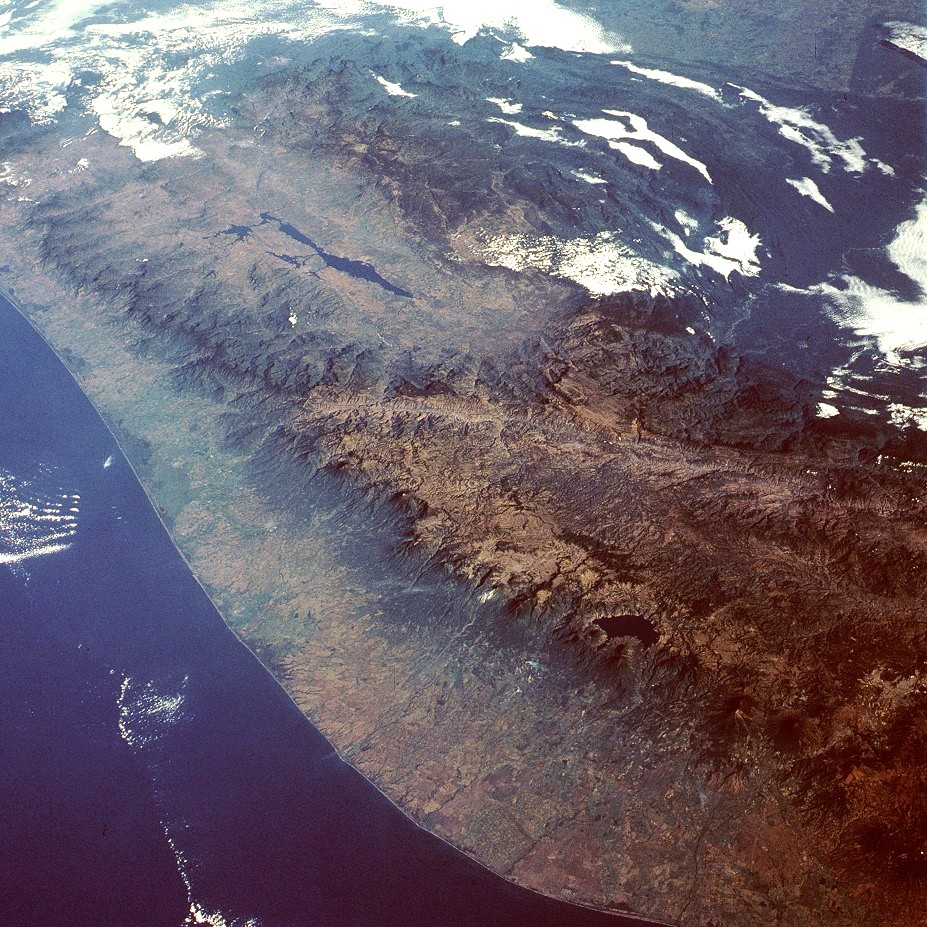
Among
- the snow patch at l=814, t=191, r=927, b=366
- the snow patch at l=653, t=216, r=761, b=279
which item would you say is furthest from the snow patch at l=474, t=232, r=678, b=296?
the snow patch at l=814, t=191, r=927, b=366

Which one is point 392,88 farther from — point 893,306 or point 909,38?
point 909,38

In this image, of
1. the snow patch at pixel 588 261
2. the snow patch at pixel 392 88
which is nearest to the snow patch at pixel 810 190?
the snow patch at pixel 588 261

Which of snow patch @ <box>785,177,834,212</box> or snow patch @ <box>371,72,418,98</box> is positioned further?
snow patch @ <box>371,72,418,98</box>

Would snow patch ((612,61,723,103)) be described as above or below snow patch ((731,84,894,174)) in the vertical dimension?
above

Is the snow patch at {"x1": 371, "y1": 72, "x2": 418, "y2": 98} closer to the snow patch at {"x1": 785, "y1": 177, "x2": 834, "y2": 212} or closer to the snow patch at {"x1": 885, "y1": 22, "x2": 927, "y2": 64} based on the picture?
the snow patch at {"x1": 785, "y1": 177, "x2": 834, "y2": 212}

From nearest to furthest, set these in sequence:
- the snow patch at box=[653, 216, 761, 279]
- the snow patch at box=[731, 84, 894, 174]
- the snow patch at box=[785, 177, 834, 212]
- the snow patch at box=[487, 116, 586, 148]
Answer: the snow patch at box=[653, 216, 761, 279] → the snow patch at box=[785, 177, 834, 212] → the snow patch at box=[731, 84, 894, 174] → the snow patch at box=[487, 116, 586, 148]

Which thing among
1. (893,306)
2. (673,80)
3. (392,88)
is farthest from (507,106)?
(893,306)

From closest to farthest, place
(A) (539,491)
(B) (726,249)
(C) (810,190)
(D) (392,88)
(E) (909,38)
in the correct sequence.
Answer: (A) (539,491), (B) (726,249), (C) (810,190), (D) (392,88), (E) (909,38)

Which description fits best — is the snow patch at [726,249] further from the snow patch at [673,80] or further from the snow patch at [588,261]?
the snow patch at [673,80]

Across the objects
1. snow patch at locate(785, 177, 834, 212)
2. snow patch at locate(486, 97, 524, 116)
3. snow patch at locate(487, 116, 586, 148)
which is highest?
snow patch at locate(486, 97, 524, 116)

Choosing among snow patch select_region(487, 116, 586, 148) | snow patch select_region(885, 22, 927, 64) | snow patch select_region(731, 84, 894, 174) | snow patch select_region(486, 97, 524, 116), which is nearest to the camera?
snow patch select_region(731, 84, 894, 174)

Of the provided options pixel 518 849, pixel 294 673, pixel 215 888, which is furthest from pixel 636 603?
pixel 215 888
